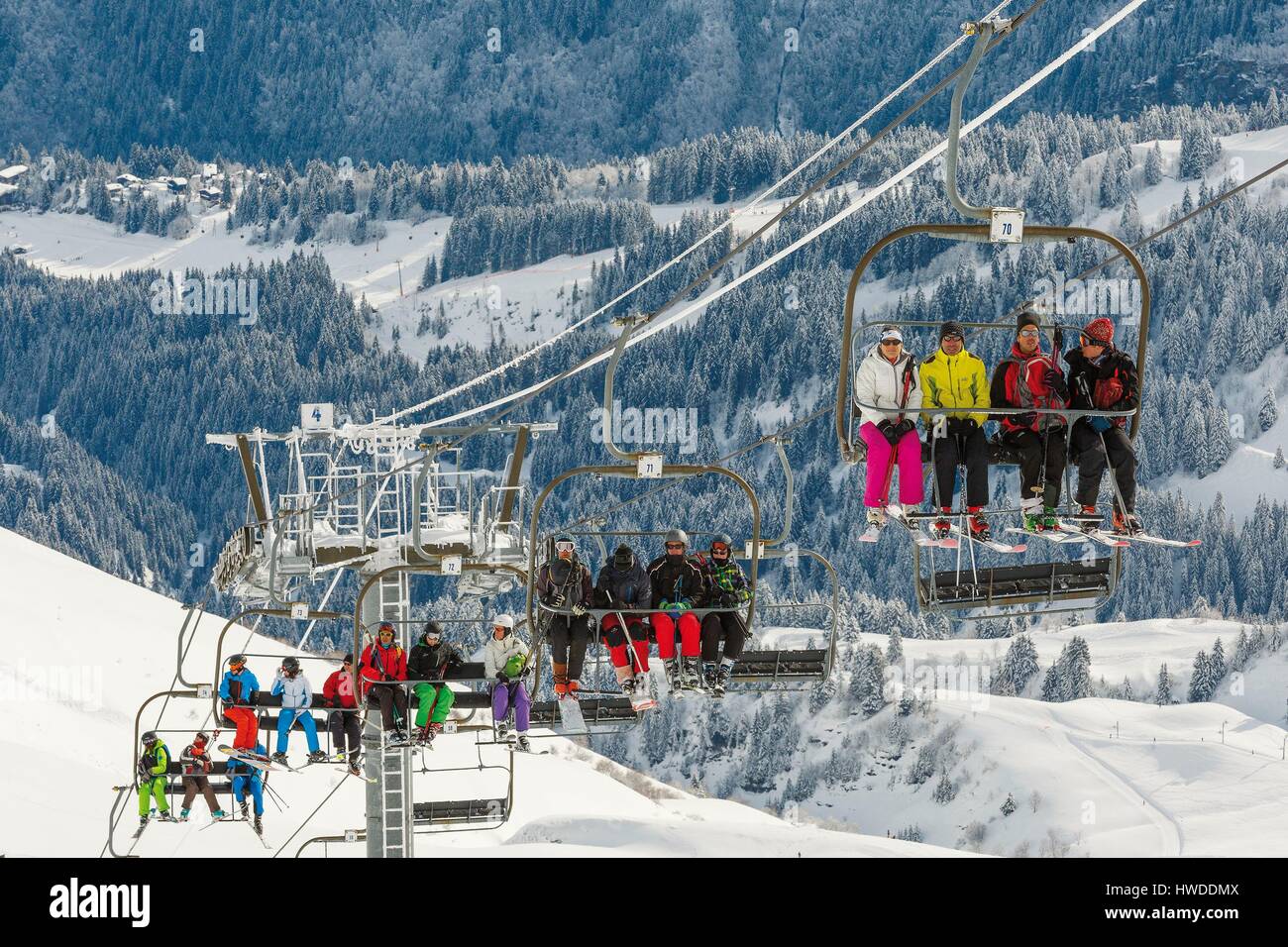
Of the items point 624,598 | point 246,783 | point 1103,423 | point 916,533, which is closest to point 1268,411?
point 246,783

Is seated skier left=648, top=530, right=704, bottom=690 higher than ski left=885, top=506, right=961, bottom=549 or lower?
lower

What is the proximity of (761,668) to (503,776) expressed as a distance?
72339 millimetres

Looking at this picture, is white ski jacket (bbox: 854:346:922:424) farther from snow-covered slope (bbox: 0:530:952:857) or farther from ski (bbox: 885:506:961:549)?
snow-covered slope (bbox: 0:530:952:857)

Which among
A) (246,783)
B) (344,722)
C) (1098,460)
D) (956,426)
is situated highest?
(956,426)

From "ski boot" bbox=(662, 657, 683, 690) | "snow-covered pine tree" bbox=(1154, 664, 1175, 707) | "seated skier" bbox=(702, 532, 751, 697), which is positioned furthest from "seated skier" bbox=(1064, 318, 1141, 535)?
"snow-covered pine tree" bbox=(1154, 664, 1175, 707)

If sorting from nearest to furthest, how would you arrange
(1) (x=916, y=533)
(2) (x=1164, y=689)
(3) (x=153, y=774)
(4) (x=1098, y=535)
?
1. (4) (x=1098, y=535)
2. (1) (x=916, y=533)
3. (3) (x=153, y=774)
4. (2) (x=1164, y=689)

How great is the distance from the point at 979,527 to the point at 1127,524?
4.02 feet

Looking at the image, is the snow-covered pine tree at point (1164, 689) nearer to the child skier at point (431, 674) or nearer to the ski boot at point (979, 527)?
the child skier at point (431, 674)

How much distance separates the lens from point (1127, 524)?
17.5 metres

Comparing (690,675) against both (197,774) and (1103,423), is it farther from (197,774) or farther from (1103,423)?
(197,774)

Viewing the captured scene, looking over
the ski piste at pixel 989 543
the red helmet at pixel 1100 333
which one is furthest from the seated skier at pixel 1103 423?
the ski piste at pixel 989 543

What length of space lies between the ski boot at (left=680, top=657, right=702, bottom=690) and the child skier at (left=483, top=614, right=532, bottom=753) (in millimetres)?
2679

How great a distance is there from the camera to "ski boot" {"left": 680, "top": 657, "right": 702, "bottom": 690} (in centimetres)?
1977
